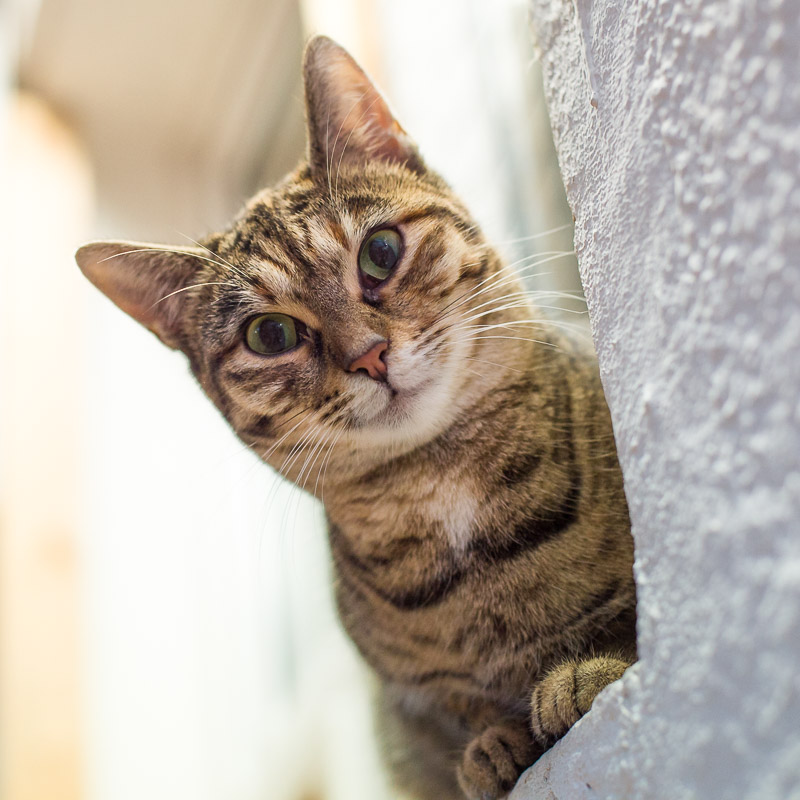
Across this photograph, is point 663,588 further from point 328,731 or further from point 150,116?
point 150,116

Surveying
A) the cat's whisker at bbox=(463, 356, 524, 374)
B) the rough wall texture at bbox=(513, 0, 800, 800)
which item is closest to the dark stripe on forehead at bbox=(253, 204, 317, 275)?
the cat's whisker at bbox=(463, 356, 524, 374)

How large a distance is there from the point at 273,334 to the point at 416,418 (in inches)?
8.4

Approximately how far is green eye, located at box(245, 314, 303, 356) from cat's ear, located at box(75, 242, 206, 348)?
115 mm

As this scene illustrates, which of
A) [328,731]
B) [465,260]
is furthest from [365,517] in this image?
[328,731]

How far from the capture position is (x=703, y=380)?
0.39 m

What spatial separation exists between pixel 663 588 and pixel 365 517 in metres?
0.49

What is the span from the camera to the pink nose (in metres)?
0.76

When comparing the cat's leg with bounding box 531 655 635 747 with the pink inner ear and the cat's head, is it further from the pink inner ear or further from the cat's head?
the pink inner ear

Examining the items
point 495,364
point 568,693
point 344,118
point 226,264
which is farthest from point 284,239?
point 568,693

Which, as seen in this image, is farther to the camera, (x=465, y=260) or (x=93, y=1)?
(x=93, y=1)

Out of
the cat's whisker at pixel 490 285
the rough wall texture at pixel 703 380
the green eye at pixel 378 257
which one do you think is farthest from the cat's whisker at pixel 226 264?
the rough wall texture at pixel 703 380

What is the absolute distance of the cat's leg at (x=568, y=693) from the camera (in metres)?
0.57

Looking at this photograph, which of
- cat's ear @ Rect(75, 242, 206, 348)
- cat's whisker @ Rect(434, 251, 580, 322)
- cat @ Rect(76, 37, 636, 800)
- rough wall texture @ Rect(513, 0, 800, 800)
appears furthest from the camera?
cat's ear @ Rect(75, 242, 206, 348)

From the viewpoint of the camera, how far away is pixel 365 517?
0.86m
